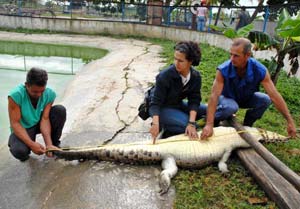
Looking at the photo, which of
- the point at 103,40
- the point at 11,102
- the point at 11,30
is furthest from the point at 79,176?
the point at 11,30

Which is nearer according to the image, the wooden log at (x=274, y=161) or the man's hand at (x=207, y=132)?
the wooden log at (x=274, y=161)

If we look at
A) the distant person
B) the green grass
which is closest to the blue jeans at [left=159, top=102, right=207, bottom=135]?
the green grass

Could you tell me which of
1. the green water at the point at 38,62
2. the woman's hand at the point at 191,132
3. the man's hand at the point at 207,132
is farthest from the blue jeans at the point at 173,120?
the green water at the point at 38,62

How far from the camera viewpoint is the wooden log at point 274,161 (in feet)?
8.42

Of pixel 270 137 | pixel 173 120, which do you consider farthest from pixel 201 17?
pixel 173 120

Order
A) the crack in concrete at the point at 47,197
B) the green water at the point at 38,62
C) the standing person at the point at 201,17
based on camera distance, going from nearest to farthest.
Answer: the crack in concrete at the point at 47,197 → the green water at the point at 38,62 → the standing person at the point at 201,17

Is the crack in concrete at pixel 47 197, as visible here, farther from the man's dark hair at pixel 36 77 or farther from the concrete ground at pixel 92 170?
the man's dark hair at pixel 36 77

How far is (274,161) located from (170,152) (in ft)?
3.30

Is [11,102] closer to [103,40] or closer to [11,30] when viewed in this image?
[103,40]

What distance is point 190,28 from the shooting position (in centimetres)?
1666

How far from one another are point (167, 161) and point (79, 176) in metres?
0.89

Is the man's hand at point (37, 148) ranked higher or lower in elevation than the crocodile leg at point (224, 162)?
higher

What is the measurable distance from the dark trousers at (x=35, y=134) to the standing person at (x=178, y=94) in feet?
3.29

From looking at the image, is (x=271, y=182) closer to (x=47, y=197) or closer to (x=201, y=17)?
(x=47, y=197)
